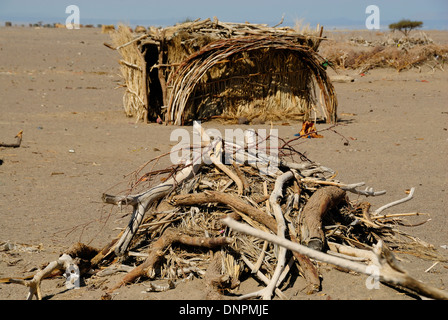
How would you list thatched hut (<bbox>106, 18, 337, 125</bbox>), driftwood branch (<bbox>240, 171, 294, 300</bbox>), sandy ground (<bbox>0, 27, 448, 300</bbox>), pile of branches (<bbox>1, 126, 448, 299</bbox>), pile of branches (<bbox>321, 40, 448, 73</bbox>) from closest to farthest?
driftwood branch (<bbox>240, 171, 294, 300</bbox>) → pile of branches (<bbox>1, 126, 448, 299</bbox>) → sandy ground (<bbox>0, 27, 448, 300</bbox>) → thatched hut (<bbox>106, 18, 337, 125</bbox>) → pile of branches (<bbox>321, 40, 448, 73</bbox>)

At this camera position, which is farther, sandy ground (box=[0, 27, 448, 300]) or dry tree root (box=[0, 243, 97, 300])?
sandy ground (box=[0, 27, 448, 300])

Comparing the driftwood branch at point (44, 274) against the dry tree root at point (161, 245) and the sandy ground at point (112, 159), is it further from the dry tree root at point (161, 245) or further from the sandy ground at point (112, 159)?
the dry tree root at point (161, 245)

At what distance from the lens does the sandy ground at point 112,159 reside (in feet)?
12.5

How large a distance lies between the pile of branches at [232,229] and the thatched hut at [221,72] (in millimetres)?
5975

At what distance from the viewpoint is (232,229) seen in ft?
12.0

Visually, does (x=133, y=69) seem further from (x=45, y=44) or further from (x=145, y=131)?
(x=45, y=44)

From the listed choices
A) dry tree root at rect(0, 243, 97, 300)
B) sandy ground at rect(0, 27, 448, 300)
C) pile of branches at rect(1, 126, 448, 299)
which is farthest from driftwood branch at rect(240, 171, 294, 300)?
dry tree root at rect(0, 243, 97, 300)

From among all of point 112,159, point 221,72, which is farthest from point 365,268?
point 221,72

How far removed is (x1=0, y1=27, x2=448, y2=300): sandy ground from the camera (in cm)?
380

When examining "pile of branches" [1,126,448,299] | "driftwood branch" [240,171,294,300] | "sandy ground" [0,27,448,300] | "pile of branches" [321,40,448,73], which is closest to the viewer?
"driftwood branch" [240,171,294,300]

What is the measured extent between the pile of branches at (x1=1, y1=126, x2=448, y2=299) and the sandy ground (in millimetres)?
128

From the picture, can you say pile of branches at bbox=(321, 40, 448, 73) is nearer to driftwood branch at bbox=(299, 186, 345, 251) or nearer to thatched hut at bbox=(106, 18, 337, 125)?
thatched hut at bbox=(106, 18, 337, 125)
